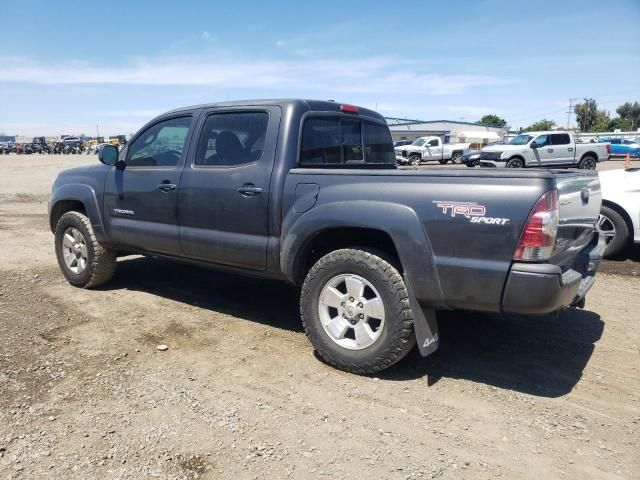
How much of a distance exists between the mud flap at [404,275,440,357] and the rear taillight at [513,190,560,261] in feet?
2.24

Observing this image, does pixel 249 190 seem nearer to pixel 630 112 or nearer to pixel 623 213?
pixel 623 213

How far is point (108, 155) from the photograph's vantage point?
509cm

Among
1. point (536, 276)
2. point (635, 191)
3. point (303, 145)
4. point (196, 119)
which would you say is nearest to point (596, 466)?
point (536, 276)

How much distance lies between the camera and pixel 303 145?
4.05 metres

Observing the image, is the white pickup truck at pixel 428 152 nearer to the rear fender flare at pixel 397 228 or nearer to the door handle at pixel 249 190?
the door handle at pixel 249 190

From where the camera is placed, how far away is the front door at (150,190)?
462 centimetres

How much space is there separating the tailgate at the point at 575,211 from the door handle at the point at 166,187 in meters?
3.09

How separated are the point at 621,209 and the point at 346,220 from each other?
4.80 meters

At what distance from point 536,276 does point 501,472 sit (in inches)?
41.4

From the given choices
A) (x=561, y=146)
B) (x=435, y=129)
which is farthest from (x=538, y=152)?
(x=435, y=129)

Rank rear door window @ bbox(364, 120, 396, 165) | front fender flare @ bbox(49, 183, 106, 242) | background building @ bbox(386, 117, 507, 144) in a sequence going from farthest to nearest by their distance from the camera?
1. background building @ bbox(386, 117, 507, 144)
2. front fender flare @ bbox(49, 183, 106, 242)
3. rear door window @ bbox(364, 120, 396, 165)

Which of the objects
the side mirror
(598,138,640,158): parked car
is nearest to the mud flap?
the side mirror

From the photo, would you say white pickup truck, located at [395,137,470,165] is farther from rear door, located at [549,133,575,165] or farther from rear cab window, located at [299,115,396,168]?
rear cab window, located at [299,115,396,168]

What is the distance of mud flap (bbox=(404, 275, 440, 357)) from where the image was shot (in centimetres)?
324
